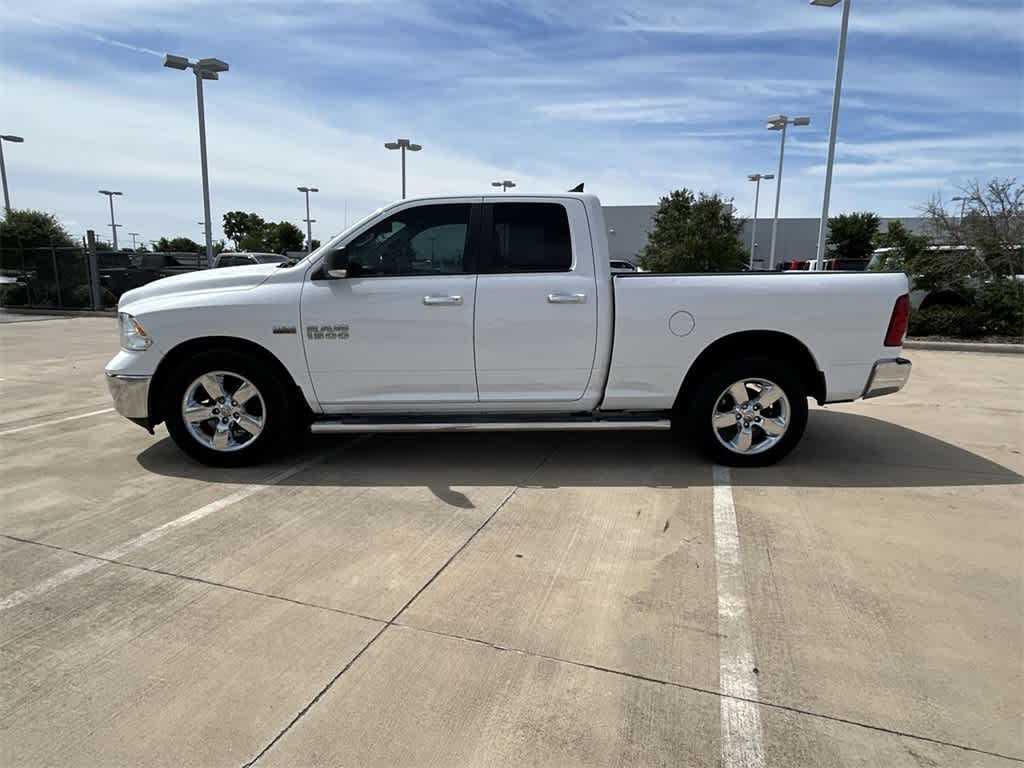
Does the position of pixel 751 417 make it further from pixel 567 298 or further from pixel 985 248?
pixel 985 248

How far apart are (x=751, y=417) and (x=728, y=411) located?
0.18 metres

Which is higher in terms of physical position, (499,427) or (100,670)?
(499,427)

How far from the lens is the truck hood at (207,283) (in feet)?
15.6

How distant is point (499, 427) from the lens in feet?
15.3

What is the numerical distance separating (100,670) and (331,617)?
0.89 m

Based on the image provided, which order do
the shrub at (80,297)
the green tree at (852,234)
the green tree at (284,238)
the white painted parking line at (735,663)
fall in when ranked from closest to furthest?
the white painted parking line at (735,663) < the shrub at (80,297) < the green tree at (852,234) < the green tree at (284,238)

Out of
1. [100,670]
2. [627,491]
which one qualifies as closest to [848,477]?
[627,491]

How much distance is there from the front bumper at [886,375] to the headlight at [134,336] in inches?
206

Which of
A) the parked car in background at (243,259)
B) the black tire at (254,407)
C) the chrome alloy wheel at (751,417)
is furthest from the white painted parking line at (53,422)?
the parked car in background at (243,259)

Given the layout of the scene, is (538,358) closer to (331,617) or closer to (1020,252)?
(331,617)

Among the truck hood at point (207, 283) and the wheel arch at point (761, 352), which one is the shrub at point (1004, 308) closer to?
the wheel arch at point (761, 352)

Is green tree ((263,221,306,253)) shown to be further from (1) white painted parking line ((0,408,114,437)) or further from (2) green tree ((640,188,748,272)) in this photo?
(1) white painted parking line ((0,408,114,437))

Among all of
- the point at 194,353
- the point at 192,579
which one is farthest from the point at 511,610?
the point at 194,353

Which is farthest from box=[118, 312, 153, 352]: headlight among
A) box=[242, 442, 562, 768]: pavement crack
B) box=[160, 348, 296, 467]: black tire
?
box=[242, 442, 562, 768]: pavement crack
